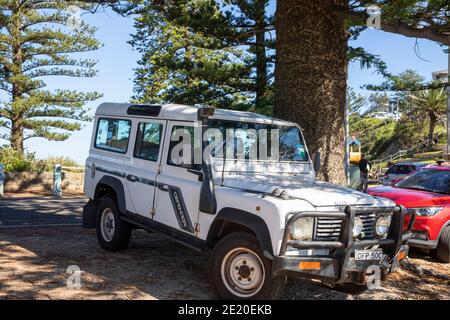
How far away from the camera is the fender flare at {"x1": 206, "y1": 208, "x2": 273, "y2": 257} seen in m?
4.86

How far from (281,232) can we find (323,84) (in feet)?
14.7

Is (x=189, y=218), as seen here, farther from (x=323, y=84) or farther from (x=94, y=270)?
(x=323, y=84)

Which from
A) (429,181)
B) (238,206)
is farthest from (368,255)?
(429,181)

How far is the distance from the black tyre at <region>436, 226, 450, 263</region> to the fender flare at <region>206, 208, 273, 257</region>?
4652mm

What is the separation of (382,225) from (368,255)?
56 cm

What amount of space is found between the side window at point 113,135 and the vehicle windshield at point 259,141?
1866mm

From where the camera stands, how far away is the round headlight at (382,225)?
548 cm

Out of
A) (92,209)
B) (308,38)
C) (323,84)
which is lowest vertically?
(92,209)

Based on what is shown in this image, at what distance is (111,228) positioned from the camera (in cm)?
760

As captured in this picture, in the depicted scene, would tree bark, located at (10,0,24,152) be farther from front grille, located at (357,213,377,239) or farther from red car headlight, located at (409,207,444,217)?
front grille, located at (357,213,377,239)

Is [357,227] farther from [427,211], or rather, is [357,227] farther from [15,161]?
[15,161]

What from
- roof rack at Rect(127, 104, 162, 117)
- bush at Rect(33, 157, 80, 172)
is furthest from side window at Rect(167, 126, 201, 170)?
bush at Rect(33, 157, 80, 172)
